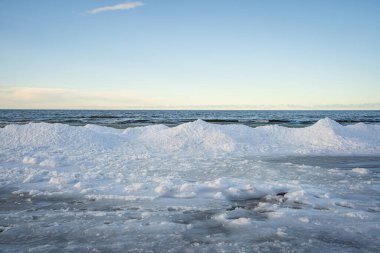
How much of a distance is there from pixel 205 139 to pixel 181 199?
802cm

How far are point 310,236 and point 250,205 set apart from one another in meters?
1.41

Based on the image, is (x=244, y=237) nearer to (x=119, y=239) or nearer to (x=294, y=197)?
(x=119, y=239)

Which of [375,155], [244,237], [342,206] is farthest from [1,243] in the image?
[375,155]

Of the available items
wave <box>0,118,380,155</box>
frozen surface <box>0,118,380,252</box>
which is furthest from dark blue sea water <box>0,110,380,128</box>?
frozen surface <box>0,118,380,252</box>

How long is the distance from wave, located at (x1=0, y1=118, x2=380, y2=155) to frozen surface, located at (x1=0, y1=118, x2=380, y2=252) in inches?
6.6

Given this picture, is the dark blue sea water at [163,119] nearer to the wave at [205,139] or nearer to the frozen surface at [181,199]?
the wave at [205,139]

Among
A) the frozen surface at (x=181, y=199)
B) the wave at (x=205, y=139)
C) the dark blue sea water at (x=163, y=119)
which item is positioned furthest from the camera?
the dark blue sea water at (x=163, y=119)

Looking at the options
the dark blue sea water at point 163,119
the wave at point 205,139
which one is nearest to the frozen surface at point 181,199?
the wave at point 205,139

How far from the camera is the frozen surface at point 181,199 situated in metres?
3.53

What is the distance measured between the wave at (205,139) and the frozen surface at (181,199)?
168mm

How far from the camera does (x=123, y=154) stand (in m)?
10.8

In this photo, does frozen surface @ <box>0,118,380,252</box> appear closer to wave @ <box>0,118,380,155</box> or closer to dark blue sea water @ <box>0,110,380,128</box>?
wave @ <box>0,118,380,155</box>

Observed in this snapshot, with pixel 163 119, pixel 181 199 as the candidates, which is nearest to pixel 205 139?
pixel 181 199

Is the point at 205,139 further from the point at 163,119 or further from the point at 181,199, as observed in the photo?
the point at 163,119
